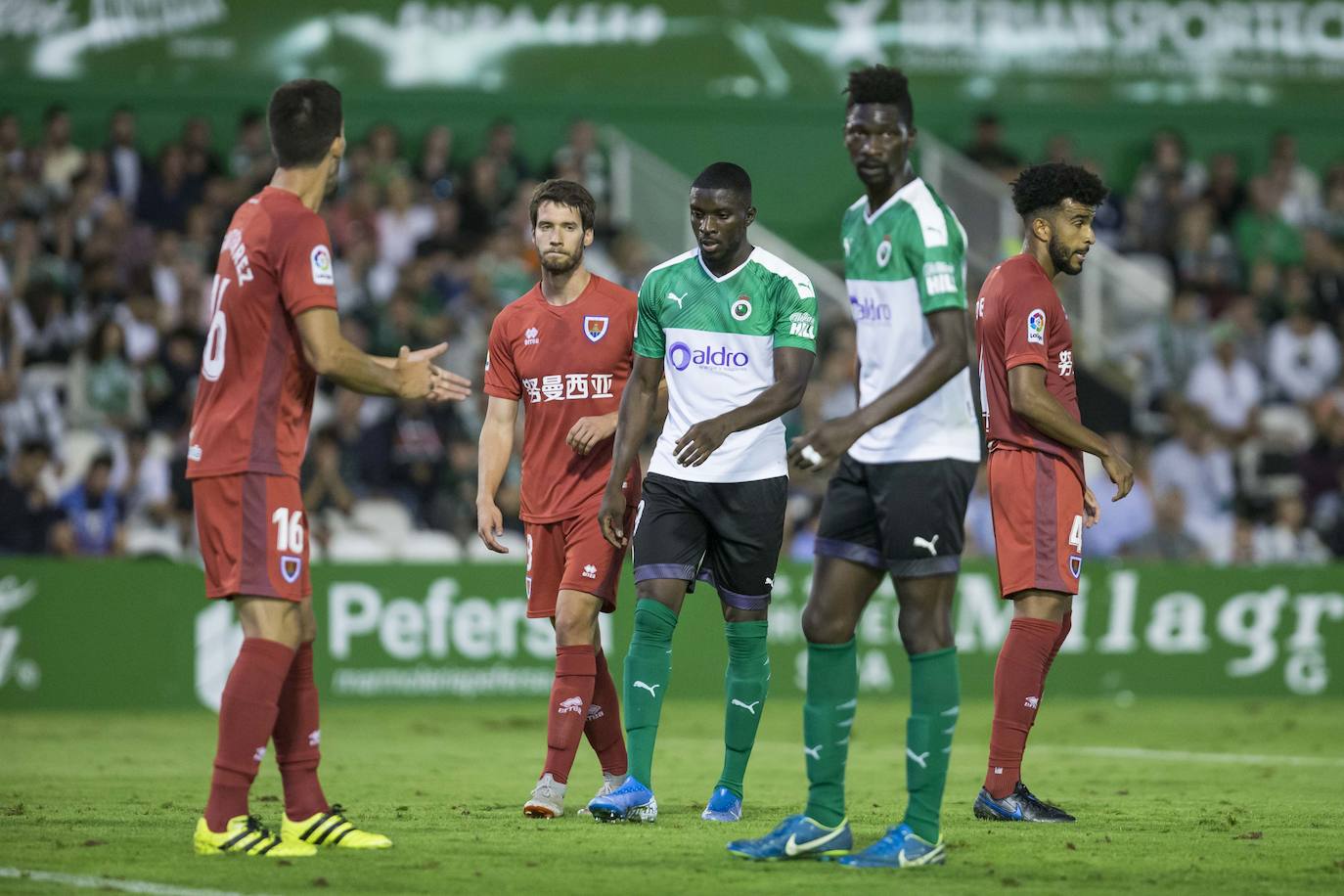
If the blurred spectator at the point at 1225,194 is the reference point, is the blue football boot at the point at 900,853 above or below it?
below

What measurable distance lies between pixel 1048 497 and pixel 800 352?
1407mm

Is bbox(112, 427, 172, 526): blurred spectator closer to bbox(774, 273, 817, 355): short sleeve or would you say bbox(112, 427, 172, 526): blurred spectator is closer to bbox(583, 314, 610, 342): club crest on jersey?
bbox(583, 314, 610, 342): club crest on jersey

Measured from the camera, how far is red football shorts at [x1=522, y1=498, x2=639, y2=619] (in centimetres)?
788

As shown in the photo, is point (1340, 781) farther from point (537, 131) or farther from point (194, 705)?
point (537, 131)

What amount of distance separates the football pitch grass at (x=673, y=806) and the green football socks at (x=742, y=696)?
1.06 ft

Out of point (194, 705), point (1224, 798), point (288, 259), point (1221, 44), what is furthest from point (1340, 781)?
point (1221, 44)

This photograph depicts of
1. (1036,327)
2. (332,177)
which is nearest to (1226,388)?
(1036,327)

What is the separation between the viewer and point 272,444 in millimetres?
6422

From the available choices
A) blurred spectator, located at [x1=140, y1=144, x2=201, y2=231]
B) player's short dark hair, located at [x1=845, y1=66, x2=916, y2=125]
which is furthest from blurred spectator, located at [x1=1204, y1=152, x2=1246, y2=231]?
player's short dark hair, located at [x1=845, y1=66, x2=916, y2=125]

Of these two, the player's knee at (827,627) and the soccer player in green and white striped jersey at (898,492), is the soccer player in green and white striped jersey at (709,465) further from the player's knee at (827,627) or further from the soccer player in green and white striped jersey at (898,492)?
the player's knee at (827,627)

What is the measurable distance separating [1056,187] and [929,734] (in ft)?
9.75

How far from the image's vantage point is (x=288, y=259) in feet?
21.0

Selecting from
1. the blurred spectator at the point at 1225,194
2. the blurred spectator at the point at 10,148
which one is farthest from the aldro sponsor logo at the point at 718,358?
the blurred spectator at the point at 1225,194

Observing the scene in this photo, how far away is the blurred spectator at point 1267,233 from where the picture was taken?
845 inches
